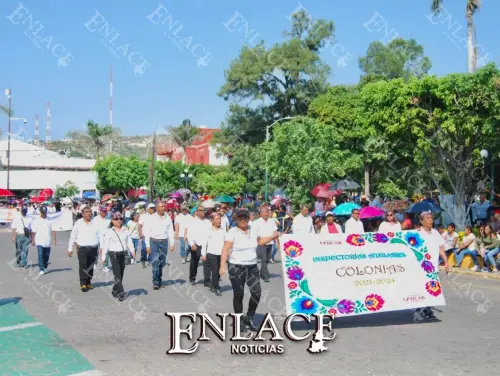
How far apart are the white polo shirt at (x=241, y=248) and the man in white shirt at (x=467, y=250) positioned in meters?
9.12

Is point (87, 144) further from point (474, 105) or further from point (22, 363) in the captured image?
point (22, 363)

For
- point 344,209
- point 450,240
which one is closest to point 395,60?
point 344,209

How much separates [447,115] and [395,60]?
120 ft

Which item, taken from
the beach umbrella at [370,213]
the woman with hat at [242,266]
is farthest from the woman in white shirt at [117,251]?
the beach umbrella at [370,213]

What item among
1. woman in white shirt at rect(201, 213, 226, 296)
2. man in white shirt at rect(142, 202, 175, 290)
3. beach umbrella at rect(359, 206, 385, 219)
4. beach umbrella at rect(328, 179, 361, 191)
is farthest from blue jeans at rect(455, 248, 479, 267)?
beach umbrella at rect(328, 179, 361, 191)

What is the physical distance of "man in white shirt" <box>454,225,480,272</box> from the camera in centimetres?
1642

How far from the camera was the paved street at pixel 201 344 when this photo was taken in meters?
7.05

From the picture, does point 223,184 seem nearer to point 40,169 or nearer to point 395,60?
point 395,60

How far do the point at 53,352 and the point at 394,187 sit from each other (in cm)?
3763

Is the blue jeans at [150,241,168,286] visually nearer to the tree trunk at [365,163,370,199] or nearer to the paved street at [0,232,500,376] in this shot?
the paved street at [0,232,500,376]

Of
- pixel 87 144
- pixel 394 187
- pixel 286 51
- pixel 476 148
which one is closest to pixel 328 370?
pixel 476 148

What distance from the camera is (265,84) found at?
5266 cm

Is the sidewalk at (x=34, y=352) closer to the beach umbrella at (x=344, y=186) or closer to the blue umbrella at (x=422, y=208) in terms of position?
the blue umbrella at (x=422, y=208)

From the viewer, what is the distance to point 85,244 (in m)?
13.0
